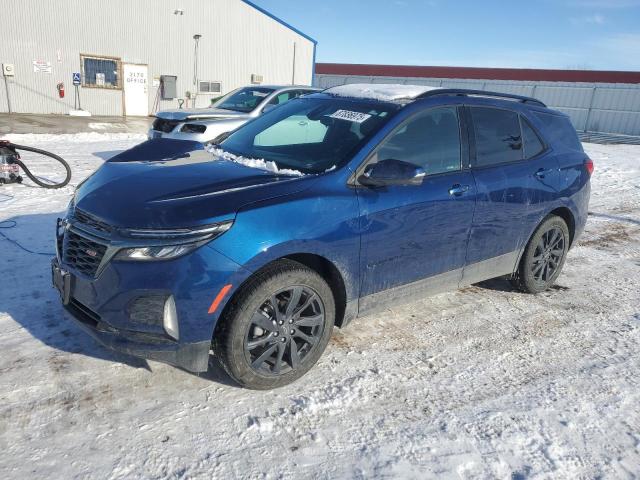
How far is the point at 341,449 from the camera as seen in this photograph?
267 cm

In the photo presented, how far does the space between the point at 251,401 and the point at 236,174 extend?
1.42 meters

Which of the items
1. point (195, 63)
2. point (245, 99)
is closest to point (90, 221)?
point (245, 99)

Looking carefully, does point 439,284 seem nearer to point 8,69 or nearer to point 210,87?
point 8,69

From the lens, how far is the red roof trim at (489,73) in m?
35.2

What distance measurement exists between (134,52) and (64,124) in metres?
6.28

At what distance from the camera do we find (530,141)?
4.61m

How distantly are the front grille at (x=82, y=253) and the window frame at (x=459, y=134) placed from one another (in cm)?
156

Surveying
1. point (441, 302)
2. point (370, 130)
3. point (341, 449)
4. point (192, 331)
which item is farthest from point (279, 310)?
point (441, 302)

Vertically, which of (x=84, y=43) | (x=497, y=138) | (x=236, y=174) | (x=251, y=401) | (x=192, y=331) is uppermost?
(x=84, y=43)

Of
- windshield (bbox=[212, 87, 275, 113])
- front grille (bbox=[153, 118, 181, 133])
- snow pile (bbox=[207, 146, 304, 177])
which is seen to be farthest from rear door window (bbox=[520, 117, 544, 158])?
front grille (bbox=[153, 118, 181, 133])

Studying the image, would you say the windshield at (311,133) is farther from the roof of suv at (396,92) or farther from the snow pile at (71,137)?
the snow pile at (71,137)

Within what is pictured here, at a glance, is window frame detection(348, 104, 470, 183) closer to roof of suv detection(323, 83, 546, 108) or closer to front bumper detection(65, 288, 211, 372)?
roof of suv detection(323, 83, 546, 108)

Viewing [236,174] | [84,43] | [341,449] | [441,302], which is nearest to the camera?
[341,449]

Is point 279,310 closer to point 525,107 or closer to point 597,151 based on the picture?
point 525,107
